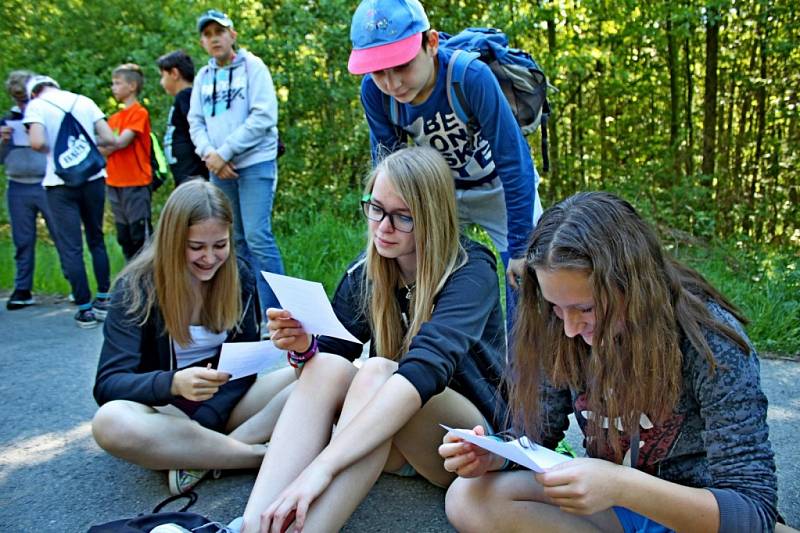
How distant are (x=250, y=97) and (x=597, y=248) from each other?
344cm

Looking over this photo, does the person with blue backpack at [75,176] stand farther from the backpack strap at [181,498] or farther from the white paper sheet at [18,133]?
the backpack strap at [181,498]

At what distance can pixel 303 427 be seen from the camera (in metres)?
2.04

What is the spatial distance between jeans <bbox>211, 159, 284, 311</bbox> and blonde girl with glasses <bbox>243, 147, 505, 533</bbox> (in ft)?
6.40

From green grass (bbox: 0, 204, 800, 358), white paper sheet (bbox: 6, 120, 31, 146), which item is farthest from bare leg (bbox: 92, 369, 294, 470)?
white paper sheet (bbox: 6, 120, 31, 146)

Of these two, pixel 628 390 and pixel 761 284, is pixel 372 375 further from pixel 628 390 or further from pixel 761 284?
pixel 761 284

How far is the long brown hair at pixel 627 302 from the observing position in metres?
1.54

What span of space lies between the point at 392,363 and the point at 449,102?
1.11m

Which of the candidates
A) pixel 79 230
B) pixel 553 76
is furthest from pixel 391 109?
pixel 553 76

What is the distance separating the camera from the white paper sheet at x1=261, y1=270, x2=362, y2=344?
209cm

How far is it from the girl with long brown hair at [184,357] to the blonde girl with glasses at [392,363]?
1.25 feet

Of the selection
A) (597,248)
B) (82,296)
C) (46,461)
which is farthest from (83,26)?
(597,248)

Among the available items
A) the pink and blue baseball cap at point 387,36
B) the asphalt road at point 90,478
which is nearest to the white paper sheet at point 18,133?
the asphalt road at point 90,478

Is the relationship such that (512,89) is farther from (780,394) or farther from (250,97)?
(250,97)

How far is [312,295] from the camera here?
2107 mm
